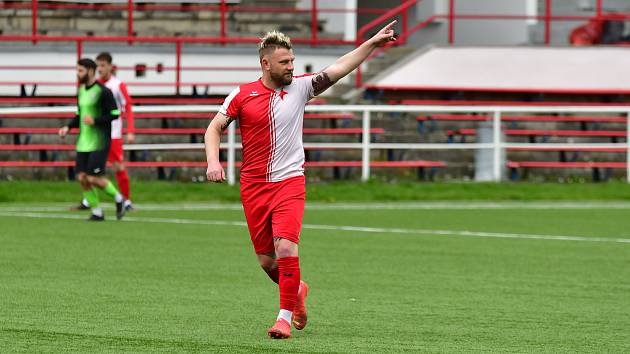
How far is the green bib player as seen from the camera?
19031 millimetres

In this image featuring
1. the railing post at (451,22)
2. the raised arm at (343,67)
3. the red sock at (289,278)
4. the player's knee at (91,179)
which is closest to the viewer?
the red sock at (289,278)

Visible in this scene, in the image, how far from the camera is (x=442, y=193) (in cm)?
2442

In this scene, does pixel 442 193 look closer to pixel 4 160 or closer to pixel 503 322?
pixel 4 160

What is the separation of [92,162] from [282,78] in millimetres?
10163

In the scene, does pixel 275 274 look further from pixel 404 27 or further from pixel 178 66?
pixel 404 27

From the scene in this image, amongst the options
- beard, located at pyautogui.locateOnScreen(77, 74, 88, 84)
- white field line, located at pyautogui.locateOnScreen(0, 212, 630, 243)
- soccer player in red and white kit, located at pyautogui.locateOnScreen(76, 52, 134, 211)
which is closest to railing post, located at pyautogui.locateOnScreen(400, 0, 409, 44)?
soccer player in red and white kit, located at pyautogui.locateOnScreen(76, 52, 134, 211)

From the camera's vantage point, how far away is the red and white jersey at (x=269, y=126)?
372 inches

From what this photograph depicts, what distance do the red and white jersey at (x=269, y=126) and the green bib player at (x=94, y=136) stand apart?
31.4 feet

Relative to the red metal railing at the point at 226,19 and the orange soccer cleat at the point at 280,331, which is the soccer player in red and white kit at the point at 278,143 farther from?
the red metal railing at the point at 226,19

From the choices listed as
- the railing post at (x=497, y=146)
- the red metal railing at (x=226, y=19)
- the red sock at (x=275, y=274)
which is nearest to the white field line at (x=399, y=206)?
the railing post at (x=497, y=146)

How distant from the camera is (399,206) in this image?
899 inches

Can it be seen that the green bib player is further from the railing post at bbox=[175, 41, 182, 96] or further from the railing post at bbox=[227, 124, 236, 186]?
the railing post at bbox=[175, 41, 182, 96]

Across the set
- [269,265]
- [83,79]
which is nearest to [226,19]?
[83,79]

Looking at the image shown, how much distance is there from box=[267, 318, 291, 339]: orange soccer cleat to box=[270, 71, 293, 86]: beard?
1392 mm
